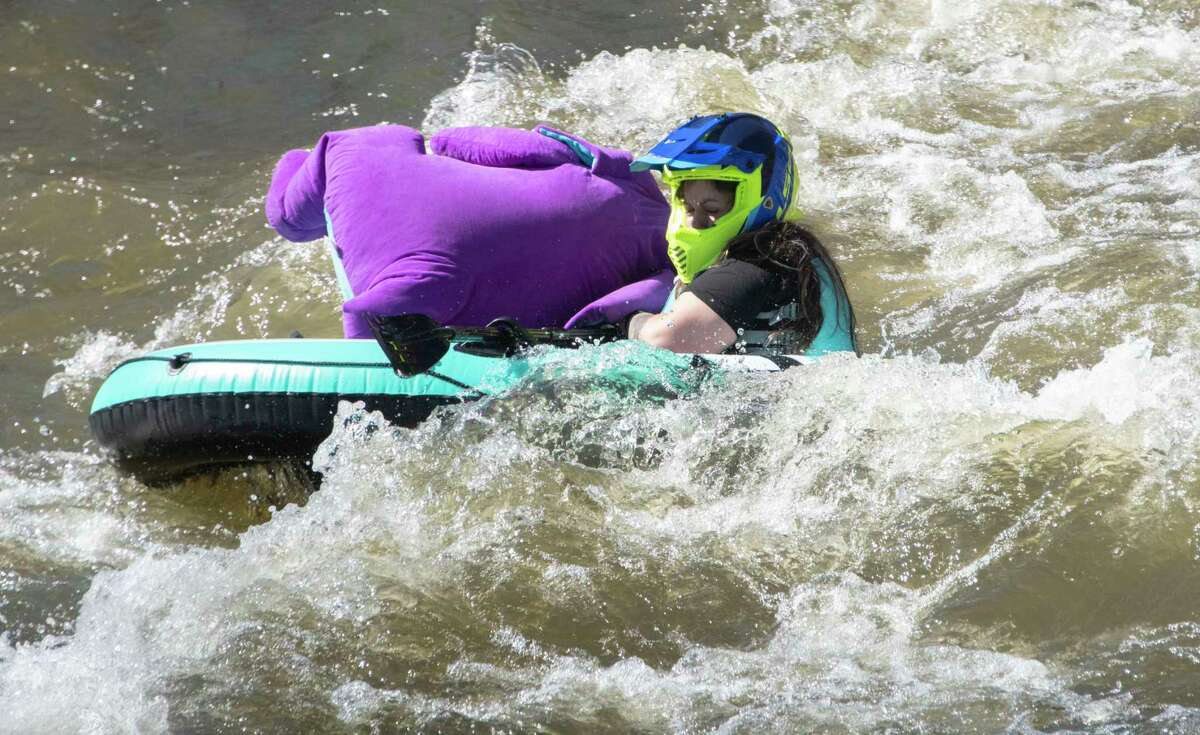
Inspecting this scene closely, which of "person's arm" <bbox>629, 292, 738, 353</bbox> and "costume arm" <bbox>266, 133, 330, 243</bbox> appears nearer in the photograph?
"person's arm" <bbox>629, 292, 738, 353</bbox>

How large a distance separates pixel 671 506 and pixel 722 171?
961 mm

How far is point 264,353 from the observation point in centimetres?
382

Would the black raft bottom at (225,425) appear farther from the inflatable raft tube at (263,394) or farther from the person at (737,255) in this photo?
the person at (737,255)

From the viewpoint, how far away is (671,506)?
3648mm

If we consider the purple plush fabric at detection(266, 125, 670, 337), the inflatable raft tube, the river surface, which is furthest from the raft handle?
the purple plush fabric at detection(266, 125, 670, 337)

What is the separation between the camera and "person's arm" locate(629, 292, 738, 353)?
358 cm

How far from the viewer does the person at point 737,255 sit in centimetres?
360

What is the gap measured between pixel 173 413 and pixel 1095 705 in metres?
2.62

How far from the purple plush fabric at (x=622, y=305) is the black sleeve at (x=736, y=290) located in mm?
208

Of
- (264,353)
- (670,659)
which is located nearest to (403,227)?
(264,353)

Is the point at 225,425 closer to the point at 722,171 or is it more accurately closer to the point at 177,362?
the point at 177,362

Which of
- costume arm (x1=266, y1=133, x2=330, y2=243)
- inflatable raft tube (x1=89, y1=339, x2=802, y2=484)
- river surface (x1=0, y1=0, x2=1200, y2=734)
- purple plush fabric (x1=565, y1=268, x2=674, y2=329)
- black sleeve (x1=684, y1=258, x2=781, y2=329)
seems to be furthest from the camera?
costume arm (x1=266, y1=133, x2=330, y2=243)

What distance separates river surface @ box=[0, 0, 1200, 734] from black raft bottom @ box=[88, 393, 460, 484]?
0.09m

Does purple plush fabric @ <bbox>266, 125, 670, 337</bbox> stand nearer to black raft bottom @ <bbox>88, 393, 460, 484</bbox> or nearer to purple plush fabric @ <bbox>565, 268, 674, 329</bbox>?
purple plush fabric @ <bbox>565, 268, 674, 329</bbox>
